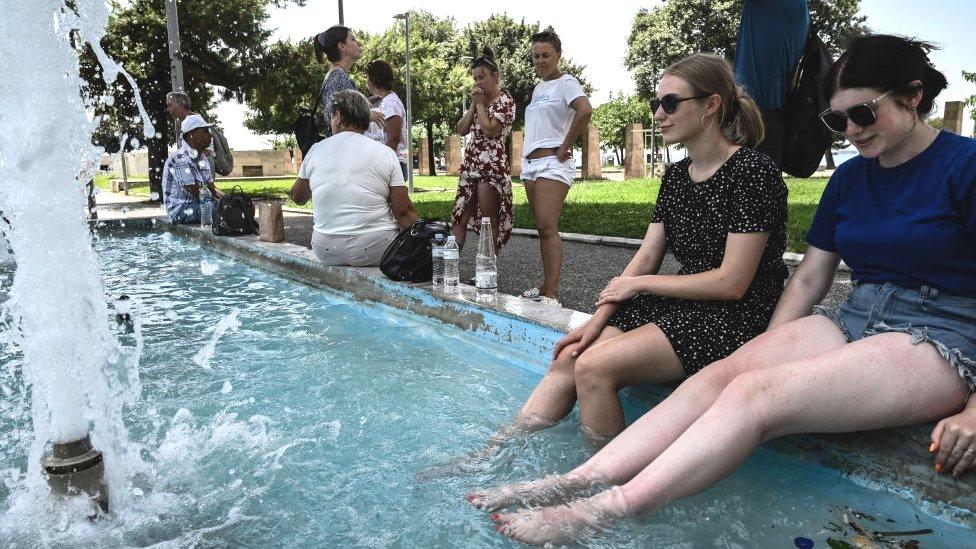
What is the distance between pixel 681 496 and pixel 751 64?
2562mm

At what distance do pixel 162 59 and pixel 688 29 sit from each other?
80.9 ft

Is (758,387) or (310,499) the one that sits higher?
(758,387)

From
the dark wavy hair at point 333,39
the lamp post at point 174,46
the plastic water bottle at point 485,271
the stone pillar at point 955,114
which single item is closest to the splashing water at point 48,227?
the plastic water bottle at point 485,271

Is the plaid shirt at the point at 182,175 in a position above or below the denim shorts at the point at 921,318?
above

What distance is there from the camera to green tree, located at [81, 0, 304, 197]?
2036 centimetres

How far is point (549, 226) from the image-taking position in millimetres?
5480

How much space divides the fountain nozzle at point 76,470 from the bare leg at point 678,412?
4.49ft

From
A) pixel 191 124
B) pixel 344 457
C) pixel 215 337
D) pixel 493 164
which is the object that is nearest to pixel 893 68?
pixel 344 457

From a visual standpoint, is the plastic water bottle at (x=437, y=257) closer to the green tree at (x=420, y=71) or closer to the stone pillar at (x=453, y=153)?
the green tree at (x=420, y=71)

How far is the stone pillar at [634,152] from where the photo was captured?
29.3 m

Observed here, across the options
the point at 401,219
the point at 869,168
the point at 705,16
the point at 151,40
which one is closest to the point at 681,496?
the point at 869,168

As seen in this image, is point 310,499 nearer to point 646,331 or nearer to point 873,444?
point 646,331

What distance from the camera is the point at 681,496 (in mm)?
2207

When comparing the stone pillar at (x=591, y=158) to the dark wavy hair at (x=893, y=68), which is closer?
the dark wavy hair at (x=893, y=68)
